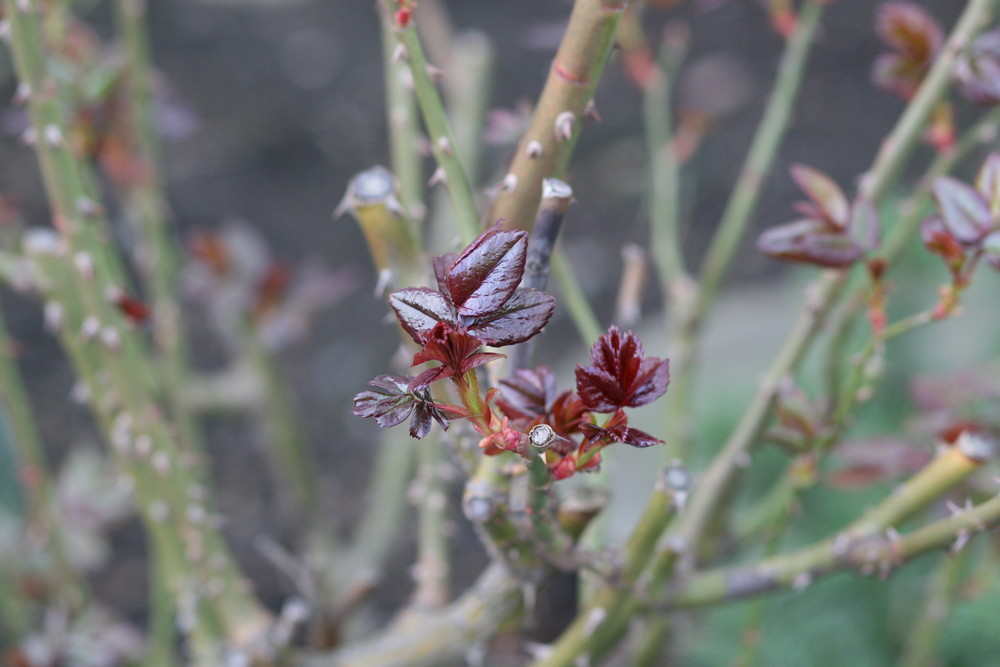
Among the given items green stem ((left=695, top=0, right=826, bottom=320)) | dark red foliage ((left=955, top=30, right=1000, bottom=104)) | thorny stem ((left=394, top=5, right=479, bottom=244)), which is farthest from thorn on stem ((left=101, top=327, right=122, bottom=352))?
dark red foliage ((left=955, top=30, right=1000, bottom=104))

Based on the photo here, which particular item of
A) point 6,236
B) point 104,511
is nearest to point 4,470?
point 104,511

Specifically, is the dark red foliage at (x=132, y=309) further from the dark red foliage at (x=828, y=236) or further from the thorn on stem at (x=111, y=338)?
the dark red foliage at (x=828, y=236)

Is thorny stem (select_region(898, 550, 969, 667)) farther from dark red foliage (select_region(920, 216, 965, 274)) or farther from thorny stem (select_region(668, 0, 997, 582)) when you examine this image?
dark red foliage (select_region(920, 216, 965, 274))

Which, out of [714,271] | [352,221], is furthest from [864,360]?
[352,221]

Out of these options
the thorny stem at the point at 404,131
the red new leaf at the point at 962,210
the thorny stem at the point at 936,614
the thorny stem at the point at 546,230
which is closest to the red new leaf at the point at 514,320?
the thorny stem at the point at 546,230

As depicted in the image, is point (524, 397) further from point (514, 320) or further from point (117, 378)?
Answer: point (117, 378)

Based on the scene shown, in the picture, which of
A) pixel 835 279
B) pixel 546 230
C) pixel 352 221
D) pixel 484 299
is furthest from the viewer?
pixel 352 221
